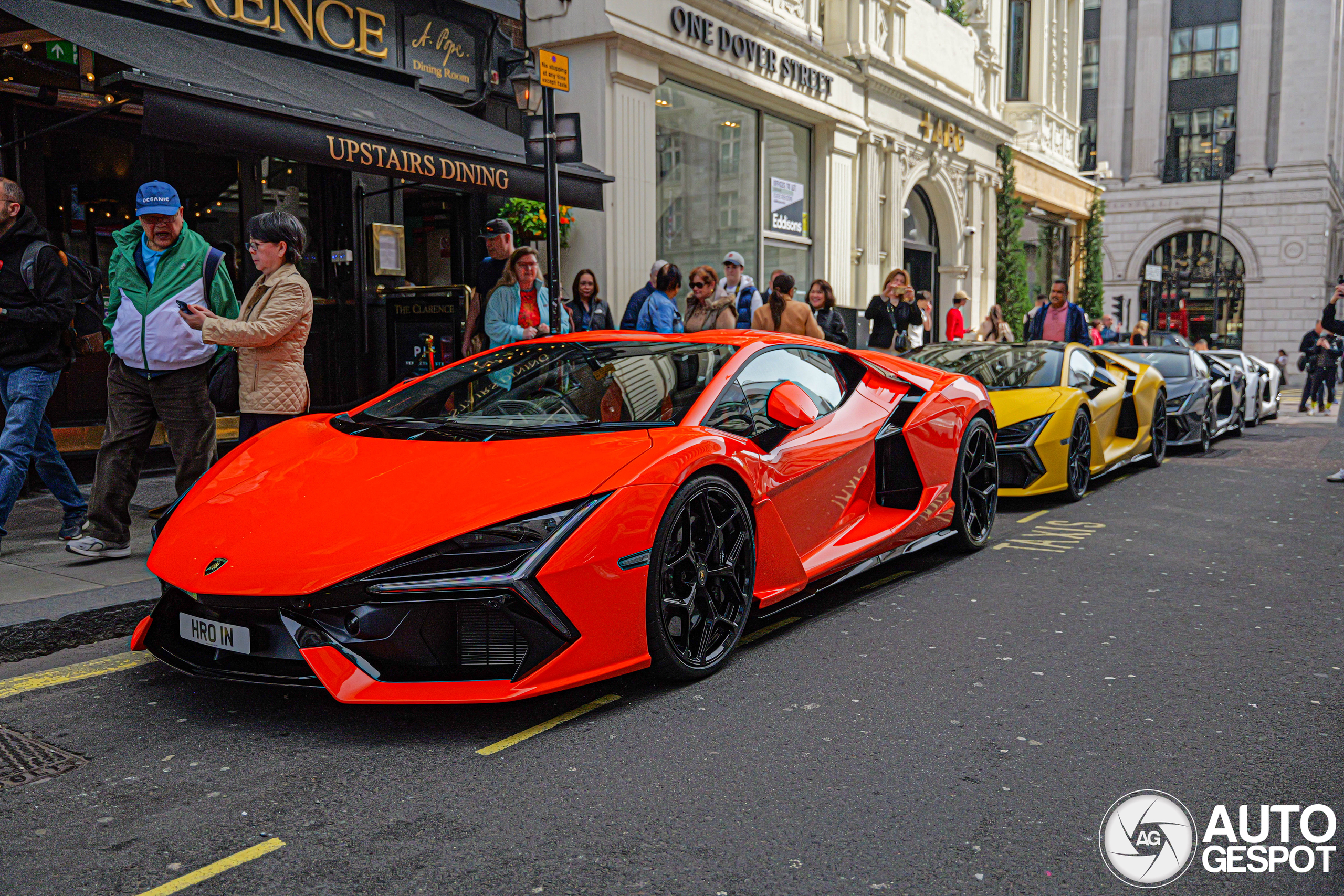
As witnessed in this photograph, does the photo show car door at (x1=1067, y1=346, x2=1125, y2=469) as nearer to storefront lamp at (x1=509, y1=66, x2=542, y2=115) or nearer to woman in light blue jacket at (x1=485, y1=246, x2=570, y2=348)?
woman in light blue jacket at (x1=485, y1=246, x2=570, y2=348)

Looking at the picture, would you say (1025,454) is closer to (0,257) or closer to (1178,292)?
(0,257)

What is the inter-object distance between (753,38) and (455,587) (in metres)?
12.6

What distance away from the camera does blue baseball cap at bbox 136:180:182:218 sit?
5.57 metres

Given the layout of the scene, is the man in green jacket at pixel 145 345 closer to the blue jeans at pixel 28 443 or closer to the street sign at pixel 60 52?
the blue jeans at pixel 28 443

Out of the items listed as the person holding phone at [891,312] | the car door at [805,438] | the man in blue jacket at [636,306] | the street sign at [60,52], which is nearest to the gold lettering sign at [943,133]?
the person holding phone at [891,312]

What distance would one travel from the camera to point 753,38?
14.4 meters

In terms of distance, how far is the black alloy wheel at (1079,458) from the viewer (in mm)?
8195

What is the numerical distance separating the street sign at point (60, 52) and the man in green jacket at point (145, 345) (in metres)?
2.77

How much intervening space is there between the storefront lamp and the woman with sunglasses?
2.48m

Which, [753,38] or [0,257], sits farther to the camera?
[753,38]

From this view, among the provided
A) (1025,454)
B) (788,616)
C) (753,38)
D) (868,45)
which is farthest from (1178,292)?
(788,616)

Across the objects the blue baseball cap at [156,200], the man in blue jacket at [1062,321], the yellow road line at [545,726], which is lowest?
the yellow road line at [545,726]

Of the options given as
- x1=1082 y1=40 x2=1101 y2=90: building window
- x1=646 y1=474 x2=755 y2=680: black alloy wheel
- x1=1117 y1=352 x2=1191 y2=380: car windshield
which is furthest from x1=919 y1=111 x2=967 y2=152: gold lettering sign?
x1=1082 y1=40 x2=1101 y2=90: building window

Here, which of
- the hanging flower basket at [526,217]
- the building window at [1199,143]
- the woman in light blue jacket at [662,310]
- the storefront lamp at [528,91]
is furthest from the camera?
the building window at [1199,143]
